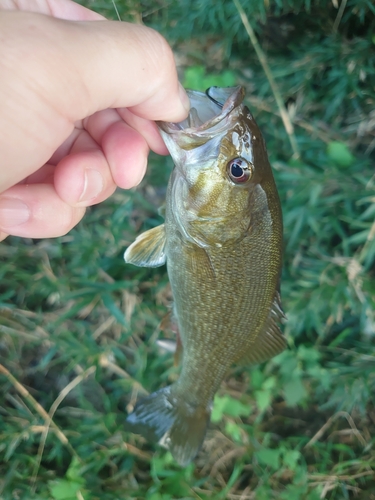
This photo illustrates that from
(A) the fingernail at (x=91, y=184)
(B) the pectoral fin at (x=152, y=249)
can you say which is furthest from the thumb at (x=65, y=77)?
(B) the pectoral fin at (x=152, y=249)

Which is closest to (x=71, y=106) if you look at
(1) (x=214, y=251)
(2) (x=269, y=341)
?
(1) (x=214, y=251)

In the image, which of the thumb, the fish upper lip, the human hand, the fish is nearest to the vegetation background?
the fish

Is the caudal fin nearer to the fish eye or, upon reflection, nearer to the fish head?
the fish head

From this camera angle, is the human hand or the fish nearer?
the human hand

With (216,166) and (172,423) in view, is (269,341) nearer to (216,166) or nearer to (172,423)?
(172,423)

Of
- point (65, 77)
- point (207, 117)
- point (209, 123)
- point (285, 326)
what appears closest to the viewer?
point (65, 77)

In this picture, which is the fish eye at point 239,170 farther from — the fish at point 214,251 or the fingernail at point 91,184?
the fingernail at point 91,184
